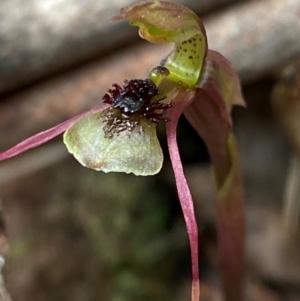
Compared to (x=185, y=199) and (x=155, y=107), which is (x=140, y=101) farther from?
(x=185, y=199)

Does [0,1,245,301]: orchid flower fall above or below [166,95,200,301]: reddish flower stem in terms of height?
above

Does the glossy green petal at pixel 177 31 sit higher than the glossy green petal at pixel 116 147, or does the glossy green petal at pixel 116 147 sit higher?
the glossy green petal at pixel 177 31

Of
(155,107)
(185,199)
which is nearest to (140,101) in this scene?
(155,107)

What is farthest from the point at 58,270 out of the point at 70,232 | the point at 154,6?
the point at 154,6

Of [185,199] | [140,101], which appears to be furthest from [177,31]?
[185,199]

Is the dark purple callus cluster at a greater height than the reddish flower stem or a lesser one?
greater

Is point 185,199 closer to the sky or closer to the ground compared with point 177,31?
closer to the ground
